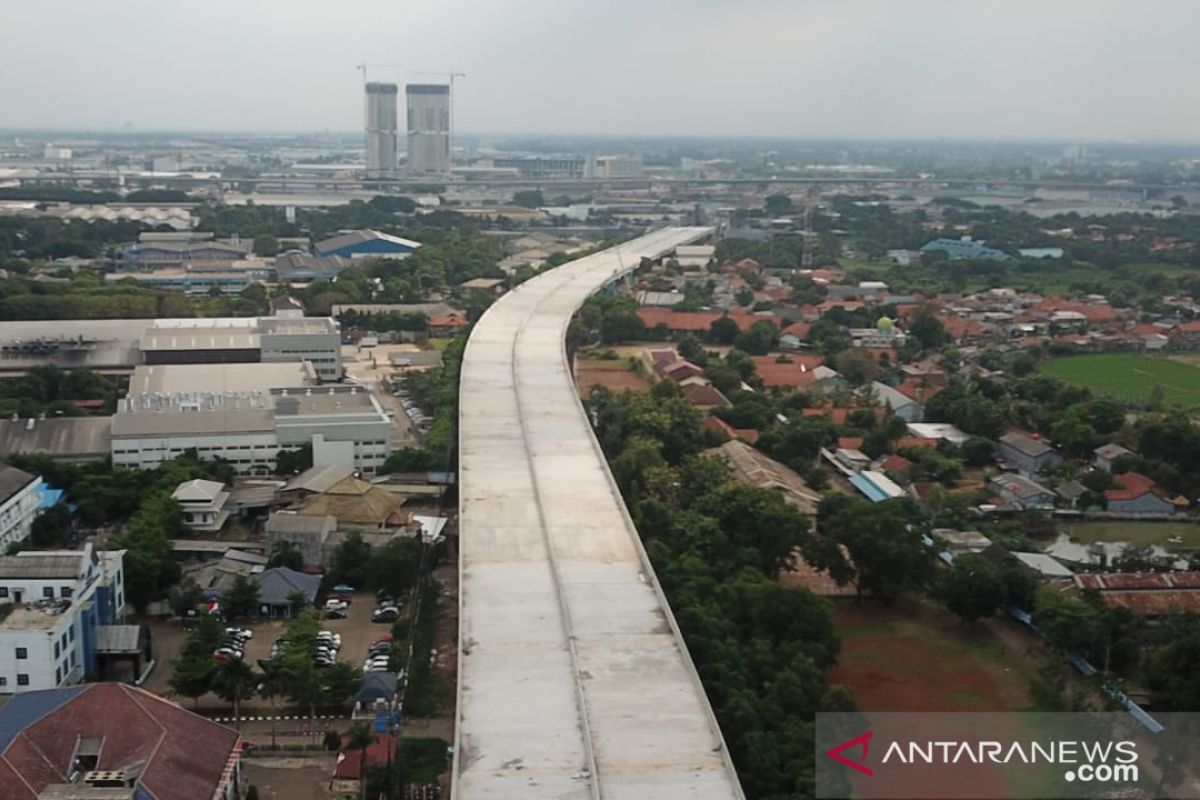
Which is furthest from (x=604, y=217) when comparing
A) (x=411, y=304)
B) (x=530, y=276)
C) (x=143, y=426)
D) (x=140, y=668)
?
(x=140, y=668)

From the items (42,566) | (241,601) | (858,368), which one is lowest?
(241,601)

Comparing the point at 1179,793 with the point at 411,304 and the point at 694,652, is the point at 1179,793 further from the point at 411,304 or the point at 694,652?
the point at 411,304

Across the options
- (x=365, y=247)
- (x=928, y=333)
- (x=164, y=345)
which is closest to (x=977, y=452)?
(x=928, y=333)

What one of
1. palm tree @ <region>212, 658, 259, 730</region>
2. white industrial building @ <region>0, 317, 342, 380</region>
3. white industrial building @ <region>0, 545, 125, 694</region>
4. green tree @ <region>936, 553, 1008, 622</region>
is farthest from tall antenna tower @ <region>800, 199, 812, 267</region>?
palm tree @ <region>212, 658, 259, 730</region>

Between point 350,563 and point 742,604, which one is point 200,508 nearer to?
point 350,563

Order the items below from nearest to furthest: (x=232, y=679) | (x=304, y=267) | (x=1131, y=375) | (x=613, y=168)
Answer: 1. (x=232, y=679)
2. (x=1131, y=375)
3. (x=304, y=267)
4. (x=613, y=168)

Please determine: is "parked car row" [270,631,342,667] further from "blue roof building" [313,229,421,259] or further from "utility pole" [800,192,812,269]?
"utility pole" [800,192,812,269]
